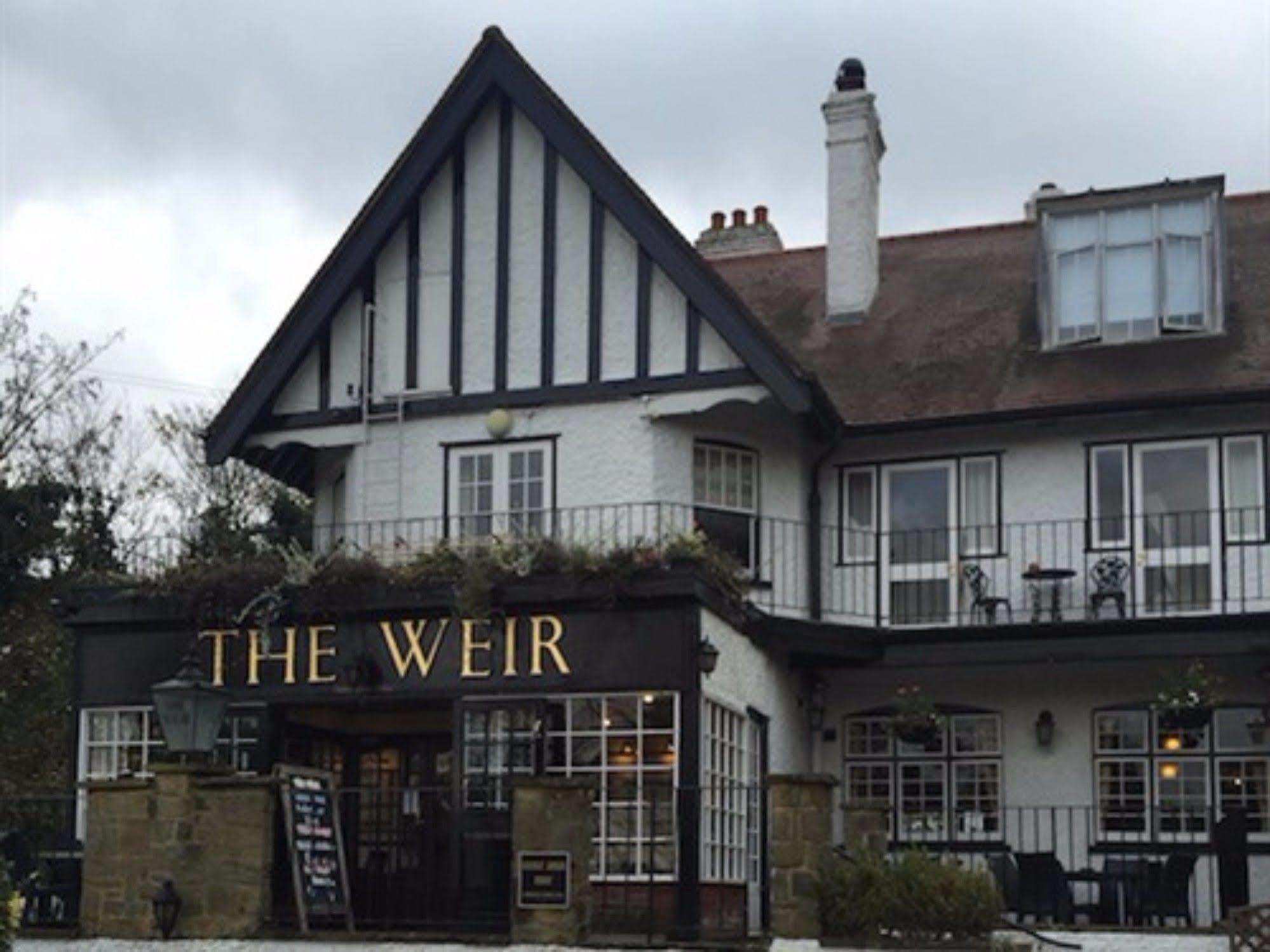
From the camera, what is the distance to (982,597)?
80.2ft

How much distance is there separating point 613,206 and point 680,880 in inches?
304

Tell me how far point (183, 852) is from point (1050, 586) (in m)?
10.6

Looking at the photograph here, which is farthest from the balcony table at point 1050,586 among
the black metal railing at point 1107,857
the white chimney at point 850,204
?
the white chimney at point 850,204

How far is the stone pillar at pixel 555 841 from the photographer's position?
17.4m

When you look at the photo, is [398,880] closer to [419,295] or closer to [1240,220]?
[419,295]

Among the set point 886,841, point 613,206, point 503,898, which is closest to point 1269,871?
point 886,841

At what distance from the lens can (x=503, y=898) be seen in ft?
66.6

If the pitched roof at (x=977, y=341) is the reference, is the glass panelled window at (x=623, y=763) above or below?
below

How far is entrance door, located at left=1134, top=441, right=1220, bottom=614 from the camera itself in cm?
2386

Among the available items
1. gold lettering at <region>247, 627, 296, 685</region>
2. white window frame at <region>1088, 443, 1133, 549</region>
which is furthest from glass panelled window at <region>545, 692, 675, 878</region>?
white window frame at <region>1088, 443, 1133, 549</region>

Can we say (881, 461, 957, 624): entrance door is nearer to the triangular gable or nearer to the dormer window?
the triangular gable

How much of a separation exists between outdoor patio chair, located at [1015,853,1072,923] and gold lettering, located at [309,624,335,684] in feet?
23.7

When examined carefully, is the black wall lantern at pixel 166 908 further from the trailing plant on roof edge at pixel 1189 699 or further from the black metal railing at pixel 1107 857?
the trailing plant on roof edge at pixel 1189 699

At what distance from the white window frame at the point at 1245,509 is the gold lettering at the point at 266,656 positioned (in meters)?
10.4
